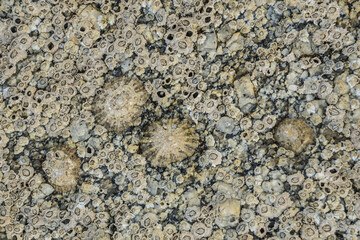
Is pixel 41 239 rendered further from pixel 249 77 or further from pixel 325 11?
pixel 325 11

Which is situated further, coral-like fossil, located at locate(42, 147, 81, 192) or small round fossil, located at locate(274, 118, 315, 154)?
coral-like fossil, located at locate(42, 147, 81, 192)

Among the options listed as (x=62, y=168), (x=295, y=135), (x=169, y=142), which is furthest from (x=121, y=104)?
(x=295, y=135)

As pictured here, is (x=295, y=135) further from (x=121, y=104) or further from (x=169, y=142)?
(x=121, y=104)

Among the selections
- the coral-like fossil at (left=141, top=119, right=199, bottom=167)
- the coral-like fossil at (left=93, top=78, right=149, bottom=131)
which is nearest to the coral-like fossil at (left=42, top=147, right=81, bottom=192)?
the coral-like fossil at (left=93, top=78, right=149, bottom=131)

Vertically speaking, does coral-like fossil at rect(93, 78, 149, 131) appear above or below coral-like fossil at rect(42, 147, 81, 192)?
above

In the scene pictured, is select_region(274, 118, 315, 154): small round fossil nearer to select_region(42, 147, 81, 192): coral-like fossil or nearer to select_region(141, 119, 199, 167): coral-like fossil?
select_region(141, 119, 199, 167): coral-like fossil

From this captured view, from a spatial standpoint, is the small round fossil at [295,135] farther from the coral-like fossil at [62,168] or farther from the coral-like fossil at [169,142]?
the coral-like fossil at [62,168]
